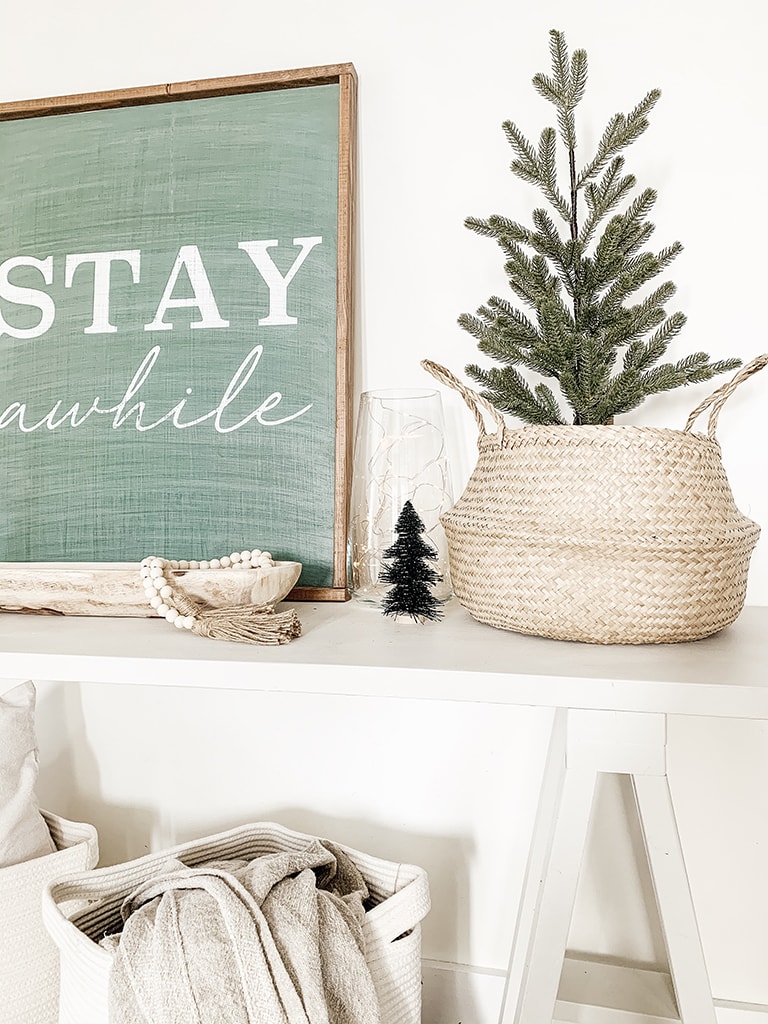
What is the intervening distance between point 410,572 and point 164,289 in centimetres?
52

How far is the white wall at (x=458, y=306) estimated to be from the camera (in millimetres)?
986

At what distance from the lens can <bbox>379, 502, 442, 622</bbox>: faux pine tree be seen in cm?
86

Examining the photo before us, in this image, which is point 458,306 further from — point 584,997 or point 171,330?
point 584,997

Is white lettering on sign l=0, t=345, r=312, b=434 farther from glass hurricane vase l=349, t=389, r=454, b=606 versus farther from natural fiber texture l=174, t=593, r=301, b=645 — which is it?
natural fiber texture l=174, t=593, r=301, b=645

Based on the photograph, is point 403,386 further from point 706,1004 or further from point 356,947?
point 706,1004

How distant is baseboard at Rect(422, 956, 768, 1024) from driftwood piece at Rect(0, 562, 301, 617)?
591mm

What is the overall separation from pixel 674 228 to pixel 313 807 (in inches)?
34.5

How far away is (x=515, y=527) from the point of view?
77cm

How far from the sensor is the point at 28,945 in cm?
95

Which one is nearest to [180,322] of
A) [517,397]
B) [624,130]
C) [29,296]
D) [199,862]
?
[29,296]

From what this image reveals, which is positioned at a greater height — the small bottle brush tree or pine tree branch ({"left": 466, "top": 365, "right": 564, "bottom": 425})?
the small bottle brush tree

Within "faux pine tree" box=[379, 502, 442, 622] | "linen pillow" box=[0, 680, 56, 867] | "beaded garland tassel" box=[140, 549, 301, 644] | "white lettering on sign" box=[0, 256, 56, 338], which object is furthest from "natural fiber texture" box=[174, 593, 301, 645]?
"white lettering on sign" box=[0, 256, 56, 338]

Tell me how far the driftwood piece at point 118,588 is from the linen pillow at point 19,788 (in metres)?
0.19

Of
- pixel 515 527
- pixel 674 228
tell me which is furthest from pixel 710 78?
pixel 515 527
